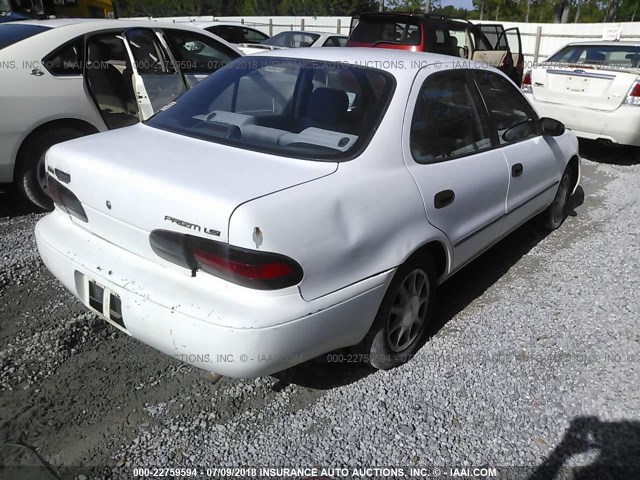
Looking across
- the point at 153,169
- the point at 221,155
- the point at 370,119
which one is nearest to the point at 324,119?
the point at 370,119

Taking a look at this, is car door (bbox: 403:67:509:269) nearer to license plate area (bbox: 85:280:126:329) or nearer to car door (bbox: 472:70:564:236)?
car door (bbox: 472:70:564:236)

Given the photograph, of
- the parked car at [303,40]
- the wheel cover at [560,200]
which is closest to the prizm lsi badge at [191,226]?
the wheel cover at [560,200]

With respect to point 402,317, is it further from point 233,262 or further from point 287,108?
point 287,108

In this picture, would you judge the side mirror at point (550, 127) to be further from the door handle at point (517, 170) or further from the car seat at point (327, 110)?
the car seat at point (327, 110)

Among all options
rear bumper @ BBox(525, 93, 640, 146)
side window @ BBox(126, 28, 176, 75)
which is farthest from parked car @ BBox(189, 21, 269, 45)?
rear bumper @ BBox(525, 93, 640, 146)

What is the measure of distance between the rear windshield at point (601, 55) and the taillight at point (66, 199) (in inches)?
277

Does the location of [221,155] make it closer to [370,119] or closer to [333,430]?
[370,119]

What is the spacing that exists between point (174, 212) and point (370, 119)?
1084 millimetres

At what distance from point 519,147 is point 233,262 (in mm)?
2491

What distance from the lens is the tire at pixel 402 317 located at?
262cm

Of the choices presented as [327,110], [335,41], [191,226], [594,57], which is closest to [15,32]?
[327,110]

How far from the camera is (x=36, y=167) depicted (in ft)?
15.1

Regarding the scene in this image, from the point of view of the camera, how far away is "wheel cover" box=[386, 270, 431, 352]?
275 centimetres

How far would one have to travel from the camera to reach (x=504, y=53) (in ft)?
38.3
